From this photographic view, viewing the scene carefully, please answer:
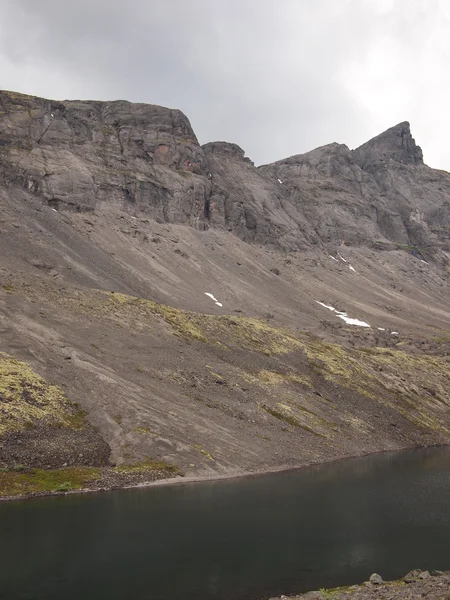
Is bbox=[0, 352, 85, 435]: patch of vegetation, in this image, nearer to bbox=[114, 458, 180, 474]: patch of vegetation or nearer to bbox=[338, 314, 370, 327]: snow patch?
bbox=[114, 458, 180, 474]: patch of vegetation

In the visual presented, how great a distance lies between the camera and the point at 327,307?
169375 mm

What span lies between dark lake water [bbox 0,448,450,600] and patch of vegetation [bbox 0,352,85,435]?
12.7 metres

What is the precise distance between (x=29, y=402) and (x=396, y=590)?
154ft

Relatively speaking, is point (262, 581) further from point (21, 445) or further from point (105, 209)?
point (105, 209)

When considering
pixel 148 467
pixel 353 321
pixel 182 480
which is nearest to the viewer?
pixel 182 480

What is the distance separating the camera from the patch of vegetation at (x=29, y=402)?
5916cm

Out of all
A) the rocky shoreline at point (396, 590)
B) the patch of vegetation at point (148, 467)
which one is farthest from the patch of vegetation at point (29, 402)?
the rocky shoreline at point (396, 590)

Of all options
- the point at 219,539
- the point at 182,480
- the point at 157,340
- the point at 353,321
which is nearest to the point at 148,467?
the point at 182,480

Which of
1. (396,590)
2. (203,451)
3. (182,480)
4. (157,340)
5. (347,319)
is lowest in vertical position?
(182,480)

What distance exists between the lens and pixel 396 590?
2997 cm

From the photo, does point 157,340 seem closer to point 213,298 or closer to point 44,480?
point 44,480

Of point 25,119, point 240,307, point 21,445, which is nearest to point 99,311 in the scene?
point 21,445

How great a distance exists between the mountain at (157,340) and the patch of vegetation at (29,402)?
0.75 ft

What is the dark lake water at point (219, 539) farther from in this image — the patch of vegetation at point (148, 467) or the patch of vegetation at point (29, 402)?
the patch of vegetation at point (29, 402)
